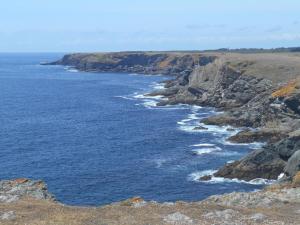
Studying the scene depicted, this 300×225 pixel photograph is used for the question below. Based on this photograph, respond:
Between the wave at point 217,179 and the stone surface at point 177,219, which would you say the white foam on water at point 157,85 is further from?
the stone surface at point 177,219

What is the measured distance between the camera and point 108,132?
96.3m

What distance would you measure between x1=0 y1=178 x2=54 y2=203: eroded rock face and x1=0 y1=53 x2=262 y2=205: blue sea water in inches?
688

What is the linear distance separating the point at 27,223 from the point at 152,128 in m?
71.5

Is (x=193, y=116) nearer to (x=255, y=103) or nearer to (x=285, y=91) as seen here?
(x=255, y=103)

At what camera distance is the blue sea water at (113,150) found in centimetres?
6184

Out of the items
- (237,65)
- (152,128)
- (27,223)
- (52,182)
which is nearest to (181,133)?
(152,128)

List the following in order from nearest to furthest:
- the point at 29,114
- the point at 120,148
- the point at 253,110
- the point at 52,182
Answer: the point at 52,182, the point at 120,148, the point at 253,110, the point at 29,114

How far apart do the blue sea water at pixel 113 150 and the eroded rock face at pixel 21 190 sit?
1748 cm

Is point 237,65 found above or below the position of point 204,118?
above

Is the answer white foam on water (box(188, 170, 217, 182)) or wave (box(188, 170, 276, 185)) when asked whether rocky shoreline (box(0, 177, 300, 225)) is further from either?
white foam on water (box(188, 170, 217, 182))

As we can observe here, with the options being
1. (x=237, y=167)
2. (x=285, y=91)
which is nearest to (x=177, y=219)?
(x=237, y=167)

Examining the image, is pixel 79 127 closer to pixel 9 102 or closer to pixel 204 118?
pixel 204 118

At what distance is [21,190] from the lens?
38438 millimetres

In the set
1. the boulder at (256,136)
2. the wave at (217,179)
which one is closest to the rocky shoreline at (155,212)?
the wave at (217,179)
